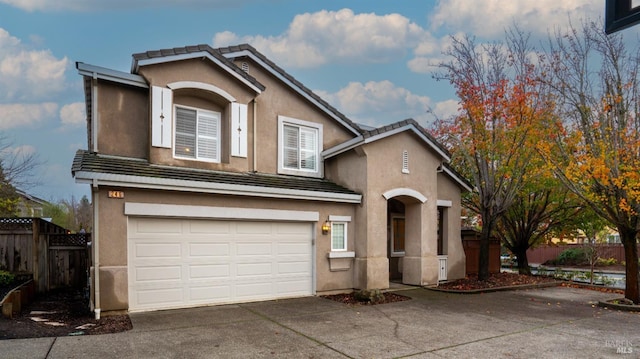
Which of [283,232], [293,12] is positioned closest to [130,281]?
[283,232]

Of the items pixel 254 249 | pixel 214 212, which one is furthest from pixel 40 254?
pixel 254 249

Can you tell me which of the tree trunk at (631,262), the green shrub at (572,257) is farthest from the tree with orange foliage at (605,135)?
the green shrub at (572,257)

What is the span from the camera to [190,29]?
14789mm

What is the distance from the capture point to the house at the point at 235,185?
9102 mm

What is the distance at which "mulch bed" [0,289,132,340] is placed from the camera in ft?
23.3

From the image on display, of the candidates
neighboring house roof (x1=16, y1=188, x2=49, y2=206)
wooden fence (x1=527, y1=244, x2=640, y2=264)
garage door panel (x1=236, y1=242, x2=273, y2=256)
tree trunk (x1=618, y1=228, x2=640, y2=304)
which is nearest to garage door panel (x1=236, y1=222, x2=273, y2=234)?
garage door panel (x1=236, y1=242, x2=273, y2=256)

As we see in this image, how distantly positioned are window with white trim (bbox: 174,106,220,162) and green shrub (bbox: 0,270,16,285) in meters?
5.49

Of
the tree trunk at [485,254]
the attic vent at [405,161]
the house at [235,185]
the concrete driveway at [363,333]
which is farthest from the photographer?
the tree trunk at [485,254]

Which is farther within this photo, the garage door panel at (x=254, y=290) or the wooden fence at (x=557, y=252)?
the wooden fence at (x=557, y=252)

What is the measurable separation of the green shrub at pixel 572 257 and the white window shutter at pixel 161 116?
2976cm

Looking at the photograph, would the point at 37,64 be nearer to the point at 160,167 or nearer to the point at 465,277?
the point at 160,167

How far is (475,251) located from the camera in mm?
17125

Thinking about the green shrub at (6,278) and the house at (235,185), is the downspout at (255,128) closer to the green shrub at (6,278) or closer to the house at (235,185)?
the house at (235,185)

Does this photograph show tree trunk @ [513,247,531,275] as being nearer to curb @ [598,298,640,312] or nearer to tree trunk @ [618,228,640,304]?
tree trunk @ [618,228,640,304]
